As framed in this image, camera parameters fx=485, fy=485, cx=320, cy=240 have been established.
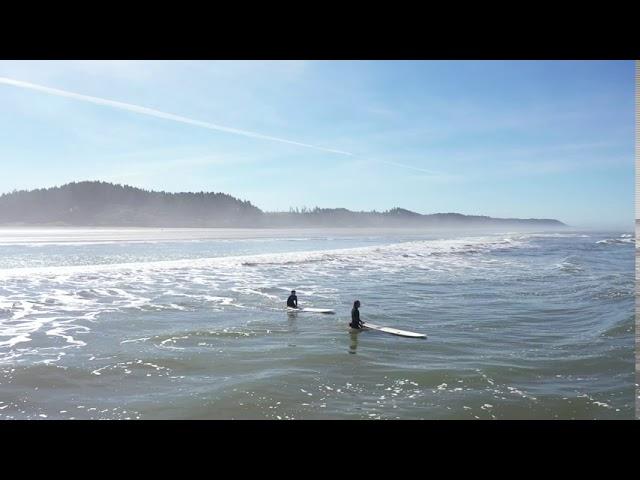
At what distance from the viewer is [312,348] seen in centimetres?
1636

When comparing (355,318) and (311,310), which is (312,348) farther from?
(311,310)

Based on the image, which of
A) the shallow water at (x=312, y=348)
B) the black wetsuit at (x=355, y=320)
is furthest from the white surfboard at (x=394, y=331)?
the shallow water at (x=312, y=348)

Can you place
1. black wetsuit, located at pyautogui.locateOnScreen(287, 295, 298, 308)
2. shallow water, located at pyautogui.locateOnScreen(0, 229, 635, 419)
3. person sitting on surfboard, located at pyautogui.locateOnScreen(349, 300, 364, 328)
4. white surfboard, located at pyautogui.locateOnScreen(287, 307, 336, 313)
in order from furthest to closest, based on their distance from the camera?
1. black wetsuit, located at pyautogui.locateOnScreen(287, 295, 298, 308)
2. white surfboard, located at pyautogui.locateOnScreen(287, 307, 336, 313)
3. person sitting on surfboard, located at pyautogui.locateOnScreen(349, 300, 364, 328)
4. shallow water, located at pyautogui.locateOnScreen(0, 229, 635, 419)

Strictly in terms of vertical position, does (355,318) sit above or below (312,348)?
above

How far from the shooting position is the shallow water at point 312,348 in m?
11.4

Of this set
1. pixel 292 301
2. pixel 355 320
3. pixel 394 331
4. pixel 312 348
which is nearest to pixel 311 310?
pixel 292 301

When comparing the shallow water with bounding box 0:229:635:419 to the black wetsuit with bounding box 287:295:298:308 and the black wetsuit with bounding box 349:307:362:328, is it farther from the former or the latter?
the black wetsuit with bounding box 287:295:298:308

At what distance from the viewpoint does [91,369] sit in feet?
46.4

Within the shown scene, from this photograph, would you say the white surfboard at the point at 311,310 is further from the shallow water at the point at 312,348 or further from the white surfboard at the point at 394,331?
the white surfboard at the point at 394,331

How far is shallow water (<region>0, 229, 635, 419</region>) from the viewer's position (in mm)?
11422

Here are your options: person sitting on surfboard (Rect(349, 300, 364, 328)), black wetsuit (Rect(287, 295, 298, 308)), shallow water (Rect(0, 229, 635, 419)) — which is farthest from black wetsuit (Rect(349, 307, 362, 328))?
black wetsuit (Rect(287, 295, 298, 308))

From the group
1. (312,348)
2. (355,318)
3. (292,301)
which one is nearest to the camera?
(312,348)
